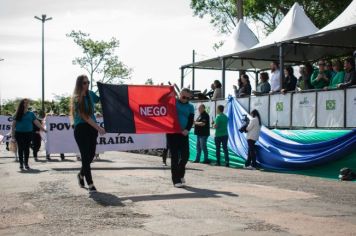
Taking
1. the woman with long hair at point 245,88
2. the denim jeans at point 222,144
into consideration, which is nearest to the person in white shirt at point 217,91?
the woman with long hair at point 245,88

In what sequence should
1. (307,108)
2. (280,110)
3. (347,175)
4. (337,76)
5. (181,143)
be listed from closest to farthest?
(181,143) → (347,175) → (337,76) → (307,108) → (280,110)

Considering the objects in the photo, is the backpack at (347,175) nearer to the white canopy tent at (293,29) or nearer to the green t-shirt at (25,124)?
the white canopy tent at (293,29)

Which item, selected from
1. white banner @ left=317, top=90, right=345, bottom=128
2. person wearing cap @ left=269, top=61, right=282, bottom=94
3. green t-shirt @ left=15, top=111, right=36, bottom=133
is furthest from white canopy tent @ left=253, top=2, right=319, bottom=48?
green t-shirt @ left=15, top=111, right=36, bottom=133

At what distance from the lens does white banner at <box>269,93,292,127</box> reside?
48.9 feet

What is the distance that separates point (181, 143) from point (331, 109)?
5.07 meters

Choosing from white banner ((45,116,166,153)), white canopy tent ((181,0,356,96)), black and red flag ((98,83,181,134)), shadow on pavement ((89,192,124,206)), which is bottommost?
shadow on pavement ((89,192,124,206))

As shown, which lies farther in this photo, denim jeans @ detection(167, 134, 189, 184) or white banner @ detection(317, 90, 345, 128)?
white banner @ detection(317, 90, 345, 128)

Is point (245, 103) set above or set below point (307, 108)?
above

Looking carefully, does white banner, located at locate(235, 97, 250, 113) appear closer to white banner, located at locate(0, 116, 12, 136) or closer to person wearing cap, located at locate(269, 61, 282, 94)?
person wearing cap, located at locate(269, 61, 282, 94)

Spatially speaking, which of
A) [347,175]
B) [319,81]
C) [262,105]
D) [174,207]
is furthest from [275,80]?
[174,207]

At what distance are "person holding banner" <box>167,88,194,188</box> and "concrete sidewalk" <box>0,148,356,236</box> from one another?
0.29 metres

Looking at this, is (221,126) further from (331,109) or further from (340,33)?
(340,33)

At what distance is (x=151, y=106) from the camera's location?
1063 centimetres

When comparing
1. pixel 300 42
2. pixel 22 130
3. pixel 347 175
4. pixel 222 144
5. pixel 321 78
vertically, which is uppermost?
pixel 300 42
